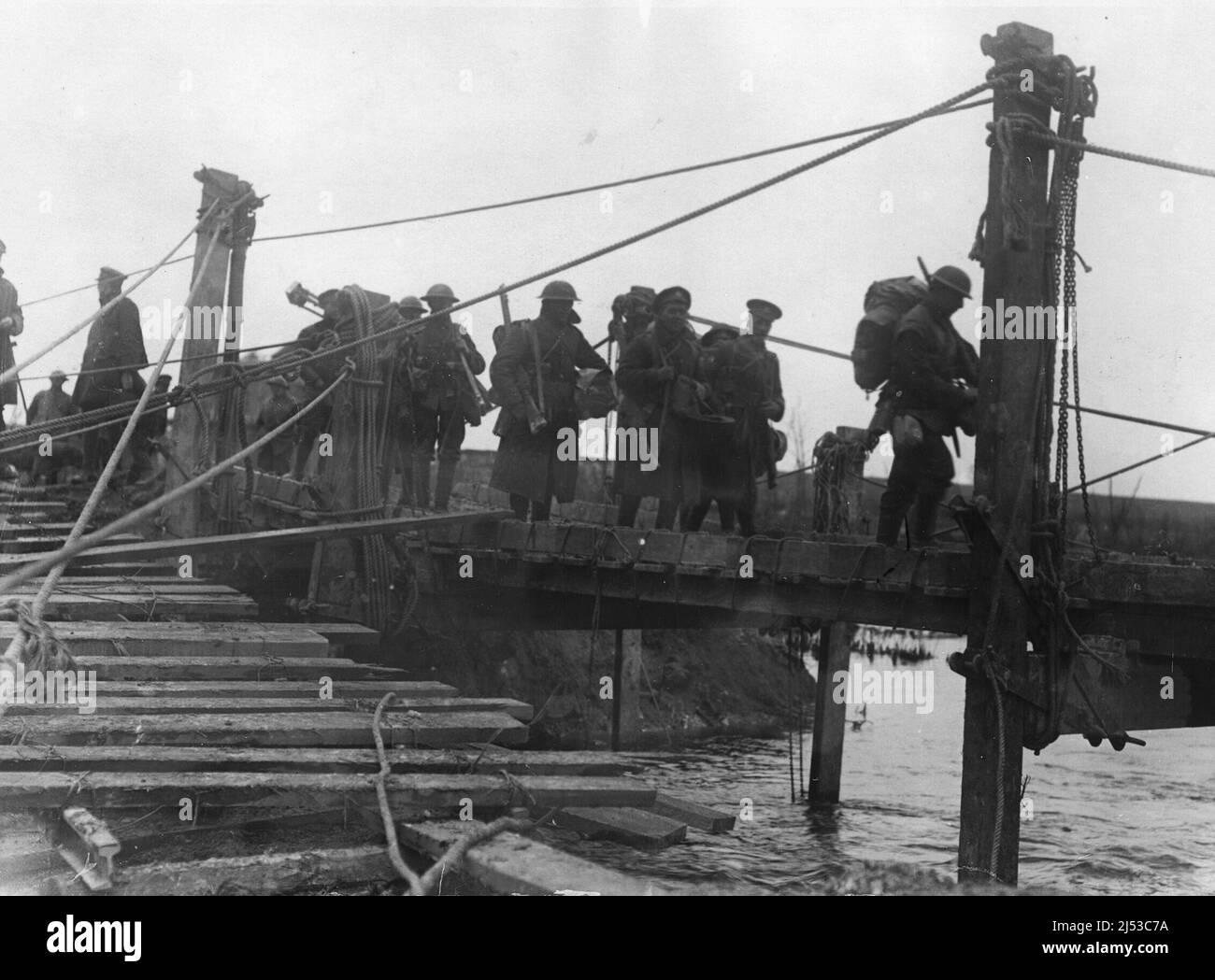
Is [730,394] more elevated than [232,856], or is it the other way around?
[730,394]

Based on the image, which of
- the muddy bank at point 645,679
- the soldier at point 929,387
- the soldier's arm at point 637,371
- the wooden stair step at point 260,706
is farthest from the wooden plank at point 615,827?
the muddy bank at point 645,679

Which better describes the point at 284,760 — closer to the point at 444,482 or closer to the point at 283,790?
the point at 283,790

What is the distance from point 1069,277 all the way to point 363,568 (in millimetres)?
4654

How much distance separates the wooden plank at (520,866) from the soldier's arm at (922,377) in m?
4.13

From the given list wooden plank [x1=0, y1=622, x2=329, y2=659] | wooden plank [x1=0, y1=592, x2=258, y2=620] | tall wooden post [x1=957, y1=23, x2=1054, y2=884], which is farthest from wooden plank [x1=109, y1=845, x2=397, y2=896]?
wooden plank [x1=0, y1=592, x2=258, y2=620]

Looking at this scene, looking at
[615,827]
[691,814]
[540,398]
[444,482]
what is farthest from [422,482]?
[615,827]

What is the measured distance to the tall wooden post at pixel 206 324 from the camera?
8875 millimetres

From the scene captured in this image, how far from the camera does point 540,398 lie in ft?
31.6

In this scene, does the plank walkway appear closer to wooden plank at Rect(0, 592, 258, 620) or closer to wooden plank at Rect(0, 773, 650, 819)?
wooden plank at Rect(0, 773, 650, 819)

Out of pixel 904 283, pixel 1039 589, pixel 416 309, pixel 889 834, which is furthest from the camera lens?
pixel 416 309

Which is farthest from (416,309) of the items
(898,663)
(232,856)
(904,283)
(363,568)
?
(898,663)

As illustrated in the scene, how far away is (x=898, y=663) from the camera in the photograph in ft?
66.7

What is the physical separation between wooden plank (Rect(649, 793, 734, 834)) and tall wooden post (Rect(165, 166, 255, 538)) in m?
5.12

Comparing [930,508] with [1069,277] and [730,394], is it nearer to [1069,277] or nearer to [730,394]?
[1069,277]
